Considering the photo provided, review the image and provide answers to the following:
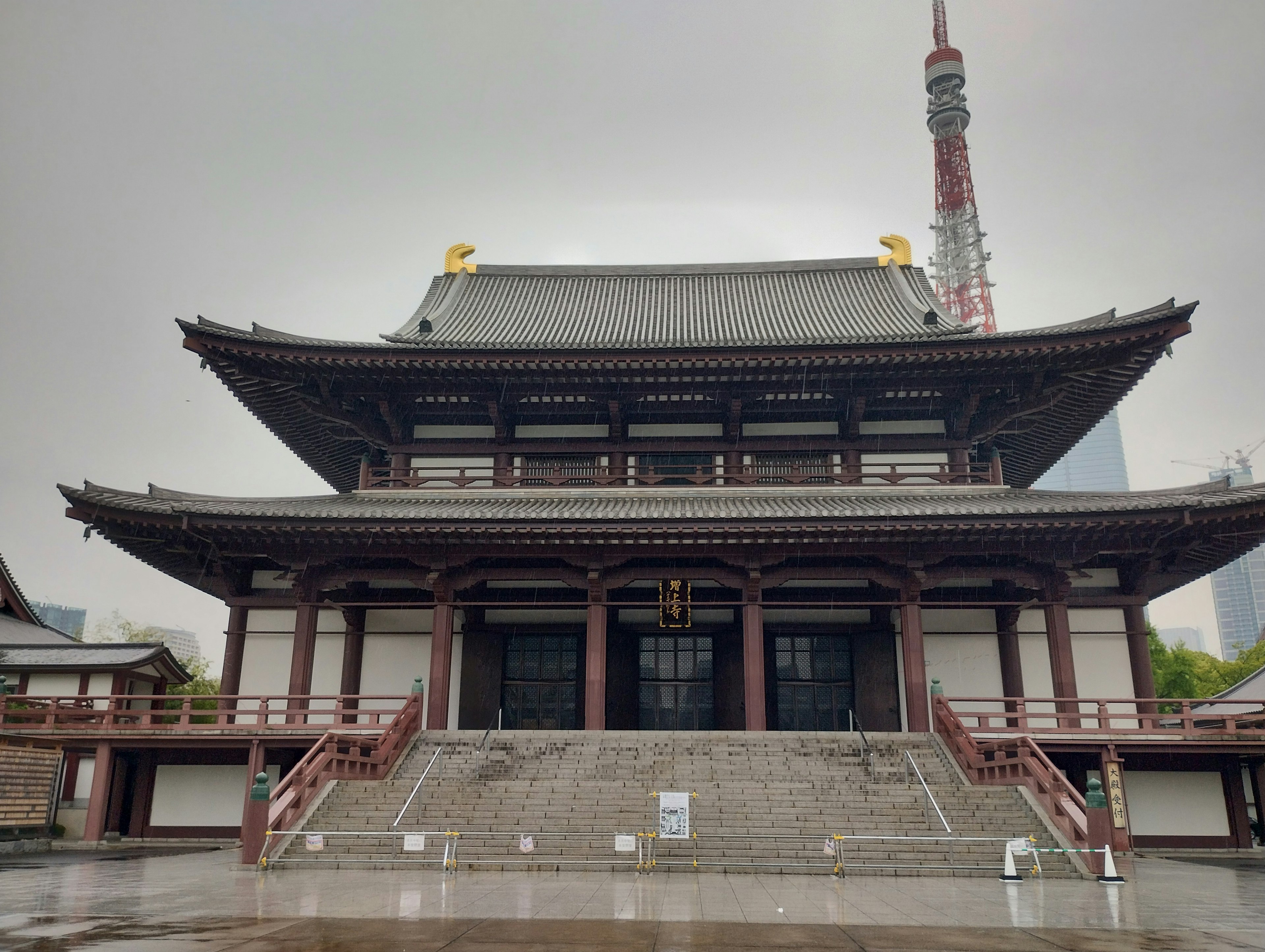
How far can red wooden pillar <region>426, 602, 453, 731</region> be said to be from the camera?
2136 centimetres

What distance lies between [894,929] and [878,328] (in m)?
22.0

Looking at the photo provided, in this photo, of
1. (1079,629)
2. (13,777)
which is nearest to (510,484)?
(13,777)

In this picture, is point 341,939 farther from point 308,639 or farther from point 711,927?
point 308,639

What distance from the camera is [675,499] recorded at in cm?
2398

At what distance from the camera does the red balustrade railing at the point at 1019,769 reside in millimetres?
15555

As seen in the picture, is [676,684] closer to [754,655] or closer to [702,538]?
[754,655]

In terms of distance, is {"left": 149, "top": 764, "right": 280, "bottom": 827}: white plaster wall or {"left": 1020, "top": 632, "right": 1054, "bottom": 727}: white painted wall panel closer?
{"left": 149, "top": 764, "right": 280, "bottom": 827}: white plaster wall

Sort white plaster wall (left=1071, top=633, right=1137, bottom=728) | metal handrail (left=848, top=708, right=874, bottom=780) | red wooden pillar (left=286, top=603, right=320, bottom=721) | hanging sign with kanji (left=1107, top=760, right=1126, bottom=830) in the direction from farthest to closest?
white plaster wall (left=1071, top=633, right=1137, bottom=728) < red wooden pillar (left=286, top=603, right=320, bottom=721) < metal handrail (left=848, top=708, right=874, bottom=780) < hanging sign with kanji (left=1107, top=760, right=1126, bottom=830)

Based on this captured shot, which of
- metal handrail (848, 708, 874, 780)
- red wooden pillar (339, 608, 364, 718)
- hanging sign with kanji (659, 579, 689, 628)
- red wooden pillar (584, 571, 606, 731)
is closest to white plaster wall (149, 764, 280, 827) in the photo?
red wooden pillar (339, 608, 364, 718)

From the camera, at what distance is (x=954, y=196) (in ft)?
316

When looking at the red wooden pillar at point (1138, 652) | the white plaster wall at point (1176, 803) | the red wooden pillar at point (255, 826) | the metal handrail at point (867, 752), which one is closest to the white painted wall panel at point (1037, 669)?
the red wooden pillar at point (1138, 652)

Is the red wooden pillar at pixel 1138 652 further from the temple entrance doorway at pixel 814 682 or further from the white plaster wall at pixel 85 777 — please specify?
the white plaster wall at pixel 85 777

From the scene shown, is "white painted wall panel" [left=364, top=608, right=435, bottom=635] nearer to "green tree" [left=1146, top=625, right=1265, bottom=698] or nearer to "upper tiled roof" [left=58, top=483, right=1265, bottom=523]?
"upper tiled roof" [left=58, top=483, right=1265, bottom=523]

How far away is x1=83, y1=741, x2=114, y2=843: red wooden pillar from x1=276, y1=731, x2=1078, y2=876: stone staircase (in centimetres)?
732
